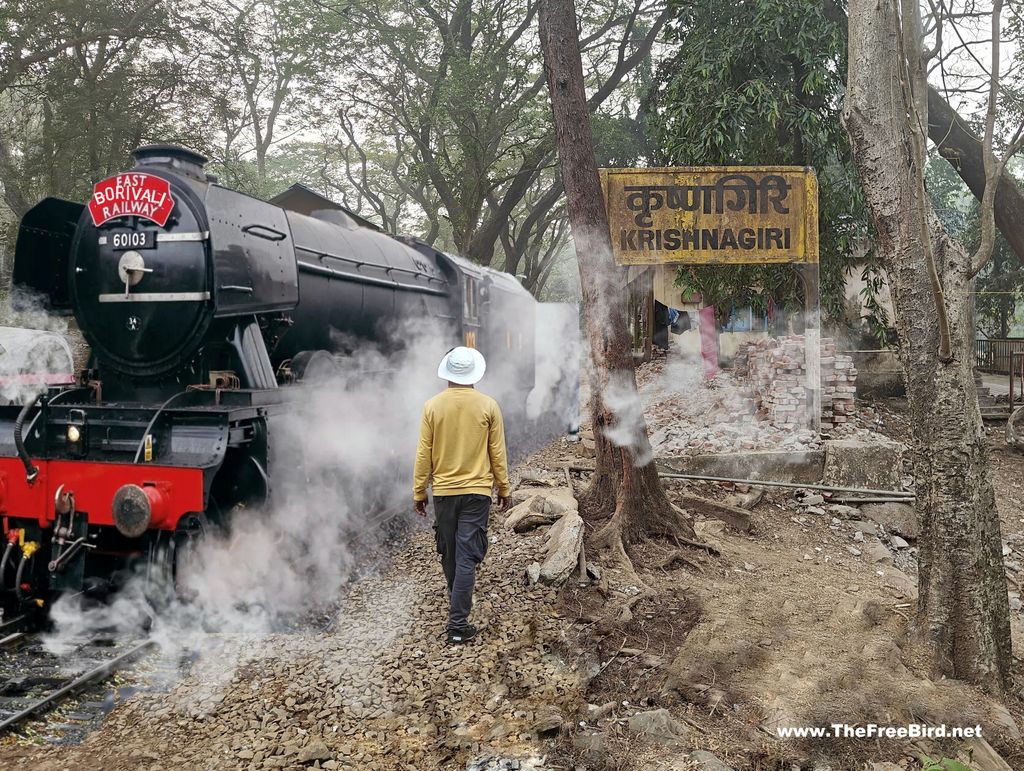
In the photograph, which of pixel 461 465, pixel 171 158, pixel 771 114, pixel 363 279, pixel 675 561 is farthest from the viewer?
pixel 771 114

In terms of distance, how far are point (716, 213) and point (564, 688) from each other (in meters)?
4.53

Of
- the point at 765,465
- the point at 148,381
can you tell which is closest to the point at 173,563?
the point at 148,381

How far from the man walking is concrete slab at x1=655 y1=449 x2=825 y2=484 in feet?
11.6

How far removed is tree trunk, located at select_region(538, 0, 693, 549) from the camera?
5.56 meters

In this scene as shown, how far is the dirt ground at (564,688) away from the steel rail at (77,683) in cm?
13

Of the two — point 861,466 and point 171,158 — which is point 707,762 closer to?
point 171,158

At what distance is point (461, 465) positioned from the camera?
4.14m

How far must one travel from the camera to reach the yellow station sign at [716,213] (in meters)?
6.37

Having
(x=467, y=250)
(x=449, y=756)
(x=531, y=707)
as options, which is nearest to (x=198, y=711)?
(x=449, y=756)

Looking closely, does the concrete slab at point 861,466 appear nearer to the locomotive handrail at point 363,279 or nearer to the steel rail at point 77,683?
the locomotive handrail at point 363,279

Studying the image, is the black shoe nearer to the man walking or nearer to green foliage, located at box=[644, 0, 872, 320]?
the man walking

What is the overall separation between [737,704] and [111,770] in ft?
8.64

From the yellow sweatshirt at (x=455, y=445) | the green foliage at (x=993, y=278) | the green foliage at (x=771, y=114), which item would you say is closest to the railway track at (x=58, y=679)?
the yellow sweatshirt at (x=455, y=445)

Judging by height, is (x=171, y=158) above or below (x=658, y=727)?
above
